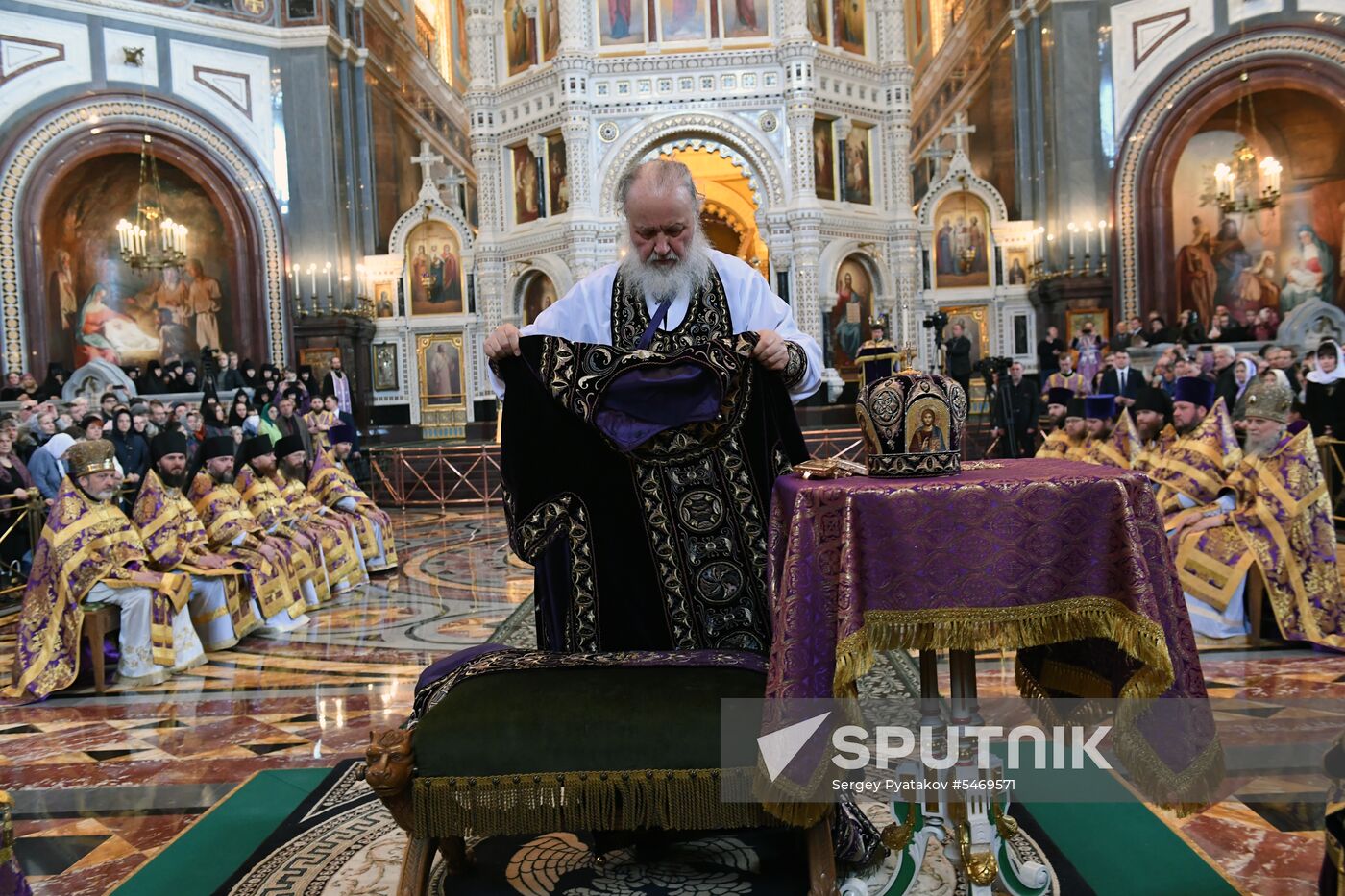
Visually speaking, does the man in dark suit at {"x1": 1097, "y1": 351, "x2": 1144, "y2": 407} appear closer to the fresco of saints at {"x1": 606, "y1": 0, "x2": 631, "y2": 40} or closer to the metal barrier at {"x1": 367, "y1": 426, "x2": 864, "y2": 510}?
the metal barrier at {"x1": 367, "y1": 426, "x2": 864, "y2": 510}

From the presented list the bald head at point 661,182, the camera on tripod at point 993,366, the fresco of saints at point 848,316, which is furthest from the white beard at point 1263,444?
the fresco of saints at point 848,316

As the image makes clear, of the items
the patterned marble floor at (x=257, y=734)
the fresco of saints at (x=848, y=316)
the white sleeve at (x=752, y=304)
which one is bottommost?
the patterned marble floor at (x=257, y=734)

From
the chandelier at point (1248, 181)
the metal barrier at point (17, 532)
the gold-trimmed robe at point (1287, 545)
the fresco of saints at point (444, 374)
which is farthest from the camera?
the fresco of saints at point (444, 374)

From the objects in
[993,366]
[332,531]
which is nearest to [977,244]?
[993,366]

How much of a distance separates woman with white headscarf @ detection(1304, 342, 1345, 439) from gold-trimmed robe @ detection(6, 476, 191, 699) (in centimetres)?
993

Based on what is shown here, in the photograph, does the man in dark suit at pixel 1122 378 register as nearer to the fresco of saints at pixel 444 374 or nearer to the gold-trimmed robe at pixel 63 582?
the gold-trimmed robe at pixel 63 582

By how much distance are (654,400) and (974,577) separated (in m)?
1.06

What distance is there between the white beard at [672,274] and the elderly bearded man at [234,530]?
4.99 metres

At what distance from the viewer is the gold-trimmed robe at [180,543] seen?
21.4 ft

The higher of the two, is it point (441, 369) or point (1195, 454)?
point (441, 369)

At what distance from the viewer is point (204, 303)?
64.4 feet

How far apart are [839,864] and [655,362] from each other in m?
1.54

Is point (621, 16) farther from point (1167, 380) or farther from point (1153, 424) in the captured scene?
point (1153, 424)

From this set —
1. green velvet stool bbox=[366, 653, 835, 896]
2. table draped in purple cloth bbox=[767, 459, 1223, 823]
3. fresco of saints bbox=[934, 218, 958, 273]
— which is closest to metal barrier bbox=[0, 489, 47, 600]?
green velvet stool bbox=[366, 653, 835, 896]
